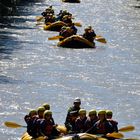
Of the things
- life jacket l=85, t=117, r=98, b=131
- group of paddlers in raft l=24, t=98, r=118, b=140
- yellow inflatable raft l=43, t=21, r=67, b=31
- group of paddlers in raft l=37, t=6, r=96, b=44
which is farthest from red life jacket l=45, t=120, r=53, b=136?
yellow inflatable raft l=43, t=21, r=67, b=31

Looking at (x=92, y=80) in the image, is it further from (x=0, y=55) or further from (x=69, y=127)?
(x=69, y=127)

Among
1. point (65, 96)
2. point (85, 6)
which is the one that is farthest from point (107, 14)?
point (65, 96)

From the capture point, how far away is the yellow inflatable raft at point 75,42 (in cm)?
5066

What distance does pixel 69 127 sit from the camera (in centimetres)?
2714

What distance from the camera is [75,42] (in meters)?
50.9

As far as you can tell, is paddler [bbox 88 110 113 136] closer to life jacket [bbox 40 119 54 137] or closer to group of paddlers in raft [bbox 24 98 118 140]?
group of paddlers in raft [bbox 24 98 118 140]

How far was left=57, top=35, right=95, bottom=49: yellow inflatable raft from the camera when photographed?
5066cm

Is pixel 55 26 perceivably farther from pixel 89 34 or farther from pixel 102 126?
pixel 102 126

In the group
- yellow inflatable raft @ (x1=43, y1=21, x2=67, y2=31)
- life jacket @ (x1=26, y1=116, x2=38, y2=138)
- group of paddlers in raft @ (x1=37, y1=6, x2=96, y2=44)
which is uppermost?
group of paddlers in raft @ (x1=37, y1=6, x2=96, y2=44)

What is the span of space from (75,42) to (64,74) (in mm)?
8636

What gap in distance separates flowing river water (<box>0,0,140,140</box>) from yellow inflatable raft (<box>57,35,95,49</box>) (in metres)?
0.42

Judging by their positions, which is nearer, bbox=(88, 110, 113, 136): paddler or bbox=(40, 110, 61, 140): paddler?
bbox=(40, 110, 61, 140): paddler

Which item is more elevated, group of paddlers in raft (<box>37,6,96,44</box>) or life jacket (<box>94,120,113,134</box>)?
group of paddlers in raft (<box>37,6,96,44</box>)

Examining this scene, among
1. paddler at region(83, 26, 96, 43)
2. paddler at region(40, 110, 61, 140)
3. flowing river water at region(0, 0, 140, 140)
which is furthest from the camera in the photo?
paddler at region(83, 26, 96, 43)
